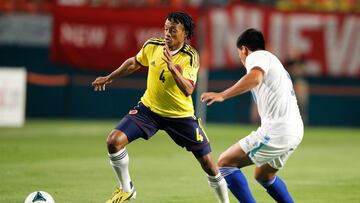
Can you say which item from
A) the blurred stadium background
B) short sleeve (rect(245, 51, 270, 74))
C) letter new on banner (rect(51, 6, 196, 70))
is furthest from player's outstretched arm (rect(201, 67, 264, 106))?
letter new on banner (rect(51, 6, 196, 70))

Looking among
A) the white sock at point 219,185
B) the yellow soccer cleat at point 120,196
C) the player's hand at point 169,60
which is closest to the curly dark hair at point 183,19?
the player's hand at point 169,60

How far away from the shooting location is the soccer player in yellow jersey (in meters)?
9.50

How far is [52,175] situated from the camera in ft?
42.5

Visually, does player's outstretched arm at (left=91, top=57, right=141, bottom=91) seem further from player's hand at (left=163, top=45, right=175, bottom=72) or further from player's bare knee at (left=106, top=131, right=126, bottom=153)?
player's hand at (left=163, top=45, right=175, bottom=72)

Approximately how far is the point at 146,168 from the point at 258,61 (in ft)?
20.4

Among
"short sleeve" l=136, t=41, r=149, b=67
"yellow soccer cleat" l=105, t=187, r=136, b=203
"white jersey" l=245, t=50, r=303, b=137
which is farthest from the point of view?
"short sleeve" l=136, t=41, r=149, b=67

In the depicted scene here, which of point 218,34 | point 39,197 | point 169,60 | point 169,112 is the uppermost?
point 169,60

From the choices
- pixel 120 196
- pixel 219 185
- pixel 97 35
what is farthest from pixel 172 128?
pixel 97 35

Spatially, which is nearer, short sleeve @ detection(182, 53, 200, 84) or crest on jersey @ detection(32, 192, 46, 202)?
crest on jersey @ detection(32, 192, 46, 202)

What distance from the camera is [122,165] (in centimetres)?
972

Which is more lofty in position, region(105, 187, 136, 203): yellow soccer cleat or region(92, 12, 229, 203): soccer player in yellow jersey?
region(92, 12, 229, 203): soccer player in yellow jersey

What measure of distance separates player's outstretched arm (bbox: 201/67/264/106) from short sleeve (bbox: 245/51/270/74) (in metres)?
0.06

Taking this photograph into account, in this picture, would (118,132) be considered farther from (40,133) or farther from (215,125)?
(215,125)

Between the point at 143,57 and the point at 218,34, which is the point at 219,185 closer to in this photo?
the point at 143,57
